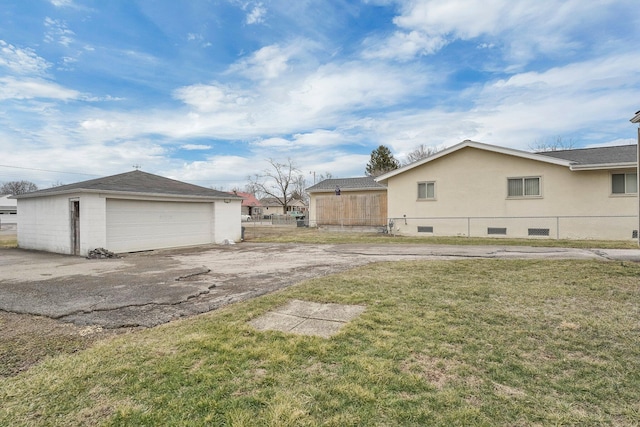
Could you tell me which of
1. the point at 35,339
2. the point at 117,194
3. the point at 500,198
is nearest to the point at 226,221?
the point at 117,194

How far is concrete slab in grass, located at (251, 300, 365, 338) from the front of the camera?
3.70 meters

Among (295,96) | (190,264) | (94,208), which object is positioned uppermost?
(295,96)

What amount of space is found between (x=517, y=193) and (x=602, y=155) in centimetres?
380

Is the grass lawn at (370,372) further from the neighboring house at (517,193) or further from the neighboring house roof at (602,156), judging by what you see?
the neighboring house roof at (602,156)

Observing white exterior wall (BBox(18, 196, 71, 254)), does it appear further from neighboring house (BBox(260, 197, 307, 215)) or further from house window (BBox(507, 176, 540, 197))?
neighboring house (BBox(260, 197, 307, 215))

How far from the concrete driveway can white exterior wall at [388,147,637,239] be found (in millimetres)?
4501

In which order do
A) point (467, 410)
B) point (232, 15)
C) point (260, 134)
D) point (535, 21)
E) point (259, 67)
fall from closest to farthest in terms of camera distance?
1. point (467, 410)
2. point (535, 21)
3. point (232, 15)
4. point (259, 67)
5. point (260, 134)

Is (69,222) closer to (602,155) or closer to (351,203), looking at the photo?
(351,203)

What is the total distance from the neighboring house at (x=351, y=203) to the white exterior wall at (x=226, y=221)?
7.27 metres

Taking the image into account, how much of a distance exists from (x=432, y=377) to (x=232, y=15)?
45.3 ft

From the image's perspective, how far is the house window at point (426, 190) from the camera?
1614 cm

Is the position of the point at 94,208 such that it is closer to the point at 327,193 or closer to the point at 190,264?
the point at 190,264

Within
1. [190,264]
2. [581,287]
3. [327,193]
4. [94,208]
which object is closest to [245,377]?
[581,287]

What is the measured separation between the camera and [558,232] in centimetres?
1333
